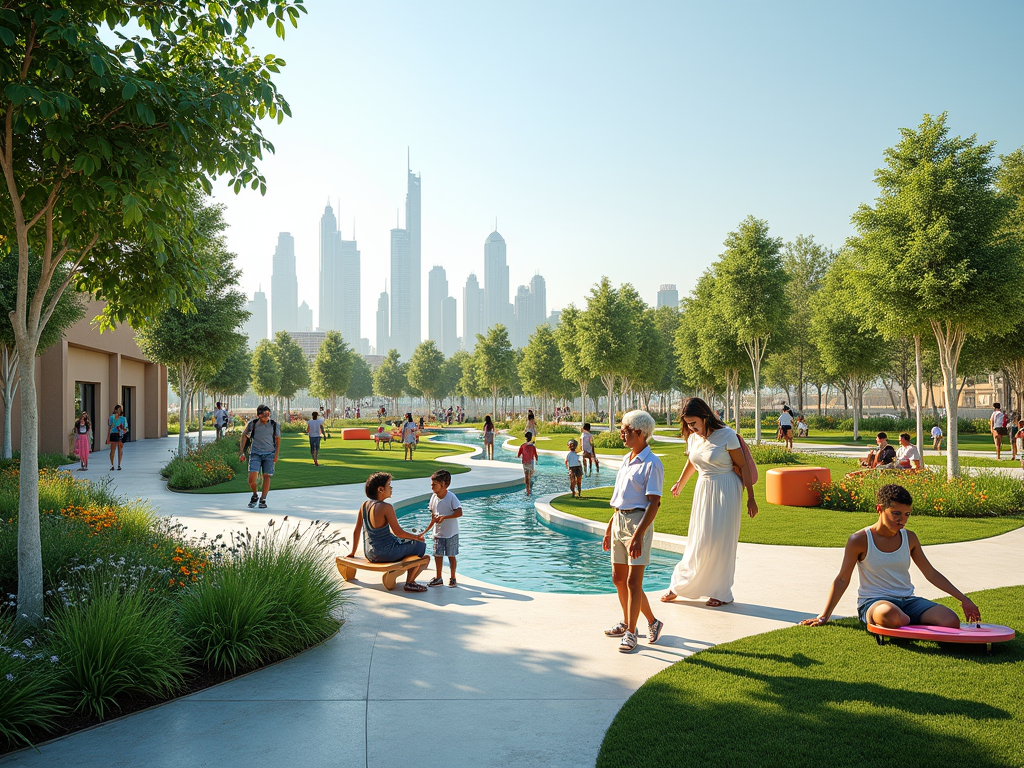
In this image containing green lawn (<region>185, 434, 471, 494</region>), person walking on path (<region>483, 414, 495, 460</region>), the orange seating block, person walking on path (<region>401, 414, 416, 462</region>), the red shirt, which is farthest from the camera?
person walking on path (<region>401, 414, 416, 462</region>)

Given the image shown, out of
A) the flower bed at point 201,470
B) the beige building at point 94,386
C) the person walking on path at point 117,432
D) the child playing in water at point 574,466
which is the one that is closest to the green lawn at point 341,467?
the flower bed at point 201,470

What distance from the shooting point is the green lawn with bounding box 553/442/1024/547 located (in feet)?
35.0

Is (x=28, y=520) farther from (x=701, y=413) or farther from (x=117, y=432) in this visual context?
(x=117, y=432)

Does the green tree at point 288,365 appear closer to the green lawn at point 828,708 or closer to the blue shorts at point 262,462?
the blue shorts at point 262,462

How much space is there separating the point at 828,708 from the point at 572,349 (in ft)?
142

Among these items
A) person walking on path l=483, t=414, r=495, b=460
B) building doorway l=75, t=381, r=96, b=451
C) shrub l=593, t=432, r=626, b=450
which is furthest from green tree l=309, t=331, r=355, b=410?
person walking on path l=483, t=414, r=495, b=460

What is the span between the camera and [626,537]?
574 cm

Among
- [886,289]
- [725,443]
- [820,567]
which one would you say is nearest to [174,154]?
[725,443]

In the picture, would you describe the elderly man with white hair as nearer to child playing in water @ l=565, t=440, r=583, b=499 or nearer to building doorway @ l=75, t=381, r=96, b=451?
child playing in water @ l=565, t=440, r=583, b=499

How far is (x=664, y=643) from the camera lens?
5.88 meters

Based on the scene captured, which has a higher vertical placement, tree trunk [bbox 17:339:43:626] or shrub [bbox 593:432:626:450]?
tree trunk [bbox 17:339:43:626]

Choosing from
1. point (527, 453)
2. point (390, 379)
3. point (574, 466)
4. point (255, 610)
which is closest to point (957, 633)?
point (255, 610)

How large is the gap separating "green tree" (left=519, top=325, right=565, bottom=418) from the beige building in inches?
1159

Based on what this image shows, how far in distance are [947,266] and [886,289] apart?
1284mm
